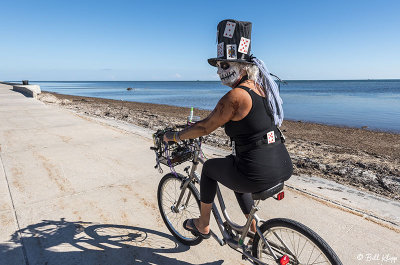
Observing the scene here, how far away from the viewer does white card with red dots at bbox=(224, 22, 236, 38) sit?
215 cm

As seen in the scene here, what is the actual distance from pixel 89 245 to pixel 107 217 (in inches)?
21.6

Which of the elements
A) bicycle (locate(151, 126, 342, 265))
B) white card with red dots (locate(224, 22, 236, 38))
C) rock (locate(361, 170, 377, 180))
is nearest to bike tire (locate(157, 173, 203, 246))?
bicycle (locate(151, 126, 342, 265))

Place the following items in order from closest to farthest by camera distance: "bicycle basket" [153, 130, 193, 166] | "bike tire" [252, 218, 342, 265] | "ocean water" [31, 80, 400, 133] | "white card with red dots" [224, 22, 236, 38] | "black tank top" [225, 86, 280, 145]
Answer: "bike tire" [252, 218, 342, 265], "black tank top" [225, 86, 280, 145], "white card with red dots" [224, 22, 236, 38], "bicycle basket" [153, 130, 193, 166], "ocean water" [31, 80, 400, 133]

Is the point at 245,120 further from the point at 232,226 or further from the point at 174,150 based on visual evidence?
the point at 232,226

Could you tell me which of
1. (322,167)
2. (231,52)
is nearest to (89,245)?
(231,52)

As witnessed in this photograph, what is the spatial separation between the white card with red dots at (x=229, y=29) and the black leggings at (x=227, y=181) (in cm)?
100

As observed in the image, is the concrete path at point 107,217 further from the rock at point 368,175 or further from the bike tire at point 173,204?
the rock at point 368,175

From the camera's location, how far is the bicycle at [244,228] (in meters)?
Answer: 1.90

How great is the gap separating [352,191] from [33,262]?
4.30 metres

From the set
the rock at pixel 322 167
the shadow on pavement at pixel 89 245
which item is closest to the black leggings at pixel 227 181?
the shadow on pavement at pixel 89 245

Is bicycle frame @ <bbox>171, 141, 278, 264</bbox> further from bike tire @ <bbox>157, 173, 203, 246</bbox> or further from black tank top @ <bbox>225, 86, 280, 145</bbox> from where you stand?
black tank top @ <bbox>225, 86, 280, 145</bbox>

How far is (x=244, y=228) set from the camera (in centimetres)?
233

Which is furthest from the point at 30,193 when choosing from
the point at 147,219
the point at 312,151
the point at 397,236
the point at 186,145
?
the point at 312,151

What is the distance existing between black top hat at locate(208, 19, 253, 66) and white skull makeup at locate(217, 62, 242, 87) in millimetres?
56
